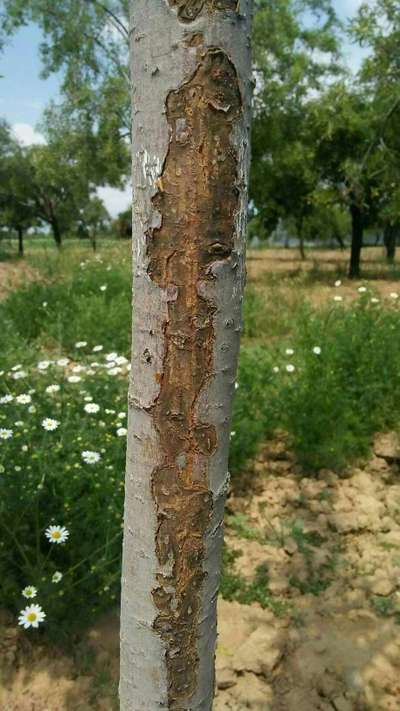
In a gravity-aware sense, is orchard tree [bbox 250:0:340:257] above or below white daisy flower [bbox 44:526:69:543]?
above

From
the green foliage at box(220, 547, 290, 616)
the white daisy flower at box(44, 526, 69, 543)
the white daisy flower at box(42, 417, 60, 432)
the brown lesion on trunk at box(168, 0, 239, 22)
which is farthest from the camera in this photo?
the green foliage at box(220, 547, 290, 616)

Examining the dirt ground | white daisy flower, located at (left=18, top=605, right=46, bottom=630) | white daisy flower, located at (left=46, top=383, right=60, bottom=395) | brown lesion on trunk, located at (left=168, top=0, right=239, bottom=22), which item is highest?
brown lesion on trunk, located at (left=168, top=0, right=239, bottom=22)

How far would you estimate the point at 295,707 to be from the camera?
6.75ft

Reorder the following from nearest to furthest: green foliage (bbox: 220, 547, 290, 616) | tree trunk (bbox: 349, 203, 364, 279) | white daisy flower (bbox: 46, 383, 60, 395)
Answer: green foliage (bbox: 220, 547, 290, 616)
white daisy flower (bbox: 46, 383, 60, 395)
tree trunk (bbox: 349, 203, 364, 279)

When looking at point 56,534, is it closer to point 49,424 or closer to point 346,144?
point 49,424

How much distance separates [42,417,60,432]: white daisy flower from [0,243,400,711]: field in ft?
0.11

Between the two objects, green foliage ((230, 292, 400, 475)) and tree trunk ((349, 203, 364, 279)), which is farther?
tree trunk ((349, 203, 364, 279))

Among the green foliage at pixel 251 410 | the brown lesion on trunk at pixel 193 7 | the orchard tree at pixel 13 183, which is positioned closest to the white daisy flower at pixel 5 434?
the green foliage at pixel 251 410

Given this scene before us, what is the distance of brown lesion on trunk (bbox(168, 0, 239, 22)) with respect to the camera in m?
0.74

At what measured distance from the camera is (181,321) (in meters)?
0.84

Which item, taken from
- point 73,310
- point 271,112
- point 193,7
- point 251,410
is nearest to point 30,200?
point 271,112

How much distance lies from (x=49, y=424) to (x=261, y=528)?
4.73 feet

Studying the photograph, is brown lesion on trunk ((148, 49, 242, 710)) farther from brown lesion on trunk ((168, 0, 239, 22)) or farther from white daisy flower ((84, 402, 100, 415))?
white daisy flower ((84, 402, 100, 415))

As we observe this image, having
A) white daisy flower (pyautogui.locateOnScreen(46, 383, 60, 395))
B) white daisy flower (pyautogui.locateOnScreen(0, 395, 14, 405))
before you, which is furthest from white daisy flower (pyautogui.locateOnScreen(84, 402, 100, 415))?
white daisy flower (pyautogui.locateOnScreen(0, 395, 14, 405))
